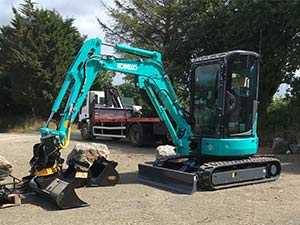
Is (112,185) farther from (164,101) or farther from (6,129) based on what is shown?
(6,129)

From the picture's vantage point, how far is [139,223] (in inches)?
239

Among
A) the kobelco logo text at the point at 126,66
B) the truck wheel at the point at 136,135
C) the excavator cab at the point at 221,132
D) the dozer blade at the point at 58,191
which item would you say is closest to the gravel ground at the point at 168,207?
the dozer blade at the point at 58,191

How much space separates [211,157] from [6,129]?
85.8ft

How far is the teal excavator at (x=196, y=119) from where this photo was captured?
818 centimetres

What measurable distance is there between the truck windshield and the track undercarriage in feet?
2.43

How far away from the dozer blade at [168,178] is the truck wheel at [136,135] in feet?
25.0

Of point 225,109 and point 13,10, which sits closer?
point 225,109

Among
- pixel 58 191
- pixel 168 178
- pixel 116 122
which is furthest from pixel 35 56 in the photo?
pixel 58 191

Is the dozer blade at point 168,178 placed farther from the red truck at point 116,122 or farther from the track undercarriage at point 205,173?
the red truck at point 116,122

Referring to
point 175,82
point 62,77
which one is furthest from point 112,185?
point 62,77

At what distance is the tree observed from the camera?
1207 inches

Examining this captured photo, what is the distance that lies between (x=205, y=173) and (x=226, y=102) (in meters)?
1.55

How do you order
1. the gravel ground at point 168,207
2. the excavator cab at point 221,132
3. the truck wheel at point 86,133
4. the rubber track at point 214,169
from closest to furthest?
the gravel ground at point 168,207
the rubber track at point 214,169
the excavator cab at point 221,132
the truck wheel at point 86,133

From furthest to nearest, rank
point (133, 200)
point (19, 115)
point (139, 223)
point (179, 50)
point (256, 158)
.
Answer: point (19, 115) < point (179, 50) < point (256, 158) < point (133, 200) < point (139, 223)
